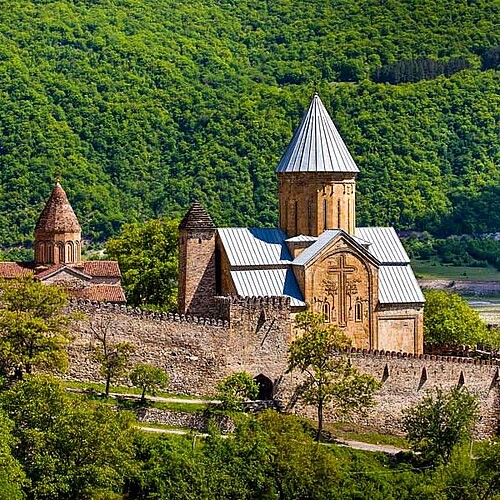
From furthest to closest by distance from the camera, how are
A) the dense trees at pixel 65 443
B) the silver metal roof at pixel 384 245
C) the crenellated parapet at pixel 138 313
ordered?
the silver metal roof at pixel 384 245
the crenellated parapet at pixel 138 313
the dense trees at pixel 65 443

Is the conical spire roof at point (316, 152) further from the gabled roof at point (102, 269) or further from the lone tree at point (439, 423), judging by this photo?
the lone tree at point (439, 423)

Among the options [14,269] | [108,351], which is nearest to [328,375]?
[108,351]

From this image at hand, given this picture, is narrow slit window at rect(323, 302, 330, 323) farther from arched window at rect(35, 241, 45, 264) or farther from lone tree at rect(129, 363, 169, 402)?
arched window at rect(35, 241, 45, 264)

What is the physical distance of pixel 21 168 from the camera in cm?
7931

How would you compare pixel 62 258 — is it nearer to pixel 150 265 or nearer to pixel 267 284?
pixel 150 265

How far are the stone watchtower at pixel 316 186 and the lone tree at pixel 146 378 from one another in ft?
27.0

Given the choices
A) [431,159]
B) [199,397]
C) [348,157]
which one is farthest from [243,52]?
[199,397]

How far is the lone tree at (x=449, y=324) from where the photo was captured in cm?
4916

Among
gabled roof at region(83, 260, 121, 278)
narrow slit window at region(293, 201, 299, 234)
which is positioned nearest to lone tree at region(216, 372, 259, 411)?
narrow slit window at region(293, 201, 299, 234)

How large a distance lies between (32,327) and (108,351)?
7.92ft

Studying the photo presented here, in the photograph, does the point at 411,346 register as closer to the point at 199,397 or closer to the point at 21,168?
the point at 199,397

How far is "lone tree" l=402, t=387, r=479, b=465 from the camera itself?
39.9 meters

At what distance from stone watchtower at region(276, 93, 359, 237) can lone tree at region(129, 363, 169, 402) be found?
27.0 feet

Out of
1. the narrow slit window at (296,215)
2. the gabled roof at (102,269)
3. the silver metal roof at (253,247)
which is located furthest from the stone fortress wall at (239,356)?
the gabled roof at (102,269)
